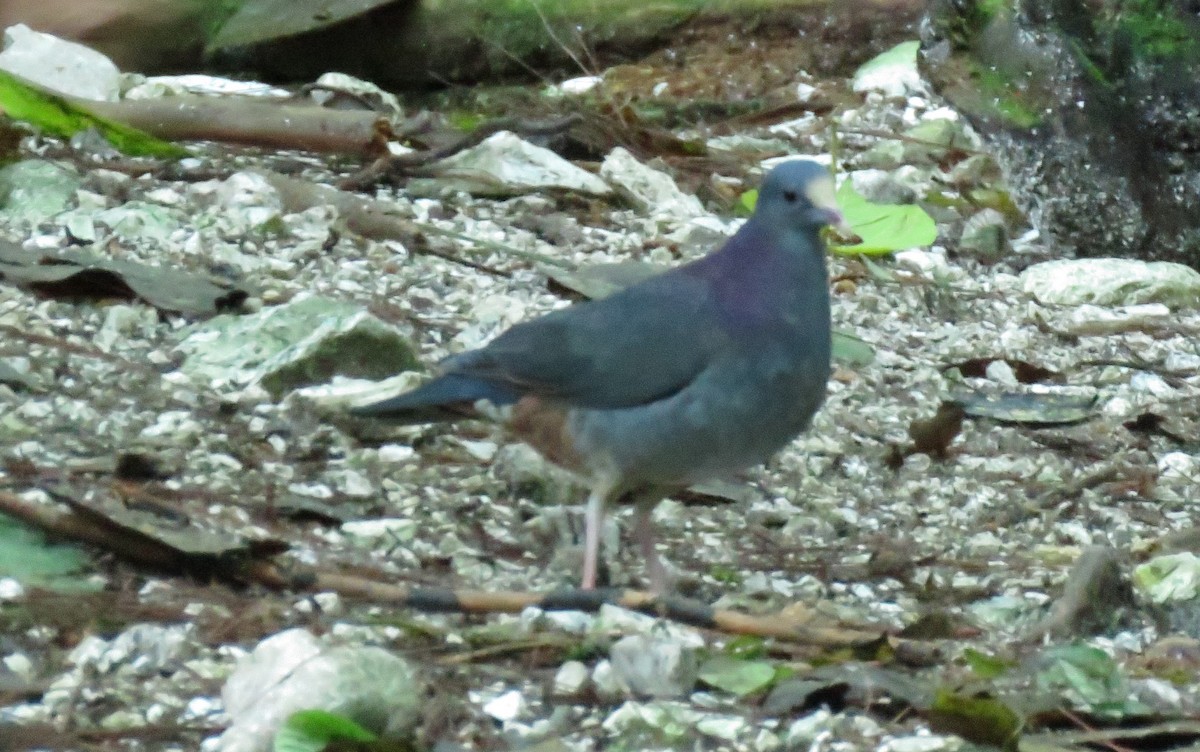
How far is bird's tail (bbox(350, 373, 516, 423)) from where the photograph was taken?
122 inches

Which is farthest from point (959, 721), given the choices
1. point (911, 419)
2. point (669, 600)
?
point (911, 419)

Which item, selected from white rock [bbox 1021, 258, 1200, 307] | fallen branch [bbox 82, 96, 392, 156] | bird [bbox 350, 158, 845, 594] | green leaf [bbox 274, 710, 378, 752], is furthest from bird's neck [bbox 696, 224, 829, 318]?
fallen branch [bbox 82, 96, 392, 156]

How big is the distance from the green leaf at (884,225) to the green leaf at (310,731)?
3.24 metres

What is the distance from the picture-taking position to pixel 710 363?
2928mm

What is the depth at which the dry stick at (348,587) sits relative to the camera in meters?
2.72

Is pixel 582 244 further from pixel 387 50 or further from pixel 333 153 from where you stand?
pixel 387 50

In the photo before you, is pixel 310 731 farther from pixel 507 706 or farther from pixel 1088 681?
pixel 1088 681

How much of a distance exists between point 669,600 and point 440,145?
2.97 meters

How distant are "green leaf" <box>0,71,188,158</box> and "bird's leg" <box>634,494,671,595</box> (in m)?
2.38

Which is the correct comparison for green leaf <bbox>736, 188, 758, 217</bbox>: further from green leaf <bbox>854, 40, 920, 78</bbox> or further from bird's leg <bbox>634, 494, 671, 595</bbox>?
bird's leg <bbox>634, 494, 671, 595</bbox>

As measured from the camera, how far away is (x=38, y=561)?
2695mm

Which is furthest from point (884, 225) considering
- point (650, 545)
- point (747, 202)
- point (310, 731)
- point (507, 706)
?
point (310, 731)

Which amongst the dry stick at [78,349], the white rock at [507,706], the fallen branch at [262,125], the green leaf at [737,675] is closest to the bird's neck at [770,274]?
the green leaf at [737,675]

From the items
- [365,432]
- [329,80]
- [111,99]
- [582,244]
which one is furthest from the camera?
[329,80]
